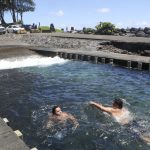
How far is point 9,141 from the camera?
920cm

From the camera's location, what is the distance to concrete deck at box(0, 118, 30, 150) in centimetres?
885

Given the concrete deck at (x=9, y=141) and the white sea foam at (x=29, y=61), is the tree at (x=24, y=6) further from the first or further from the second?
the concrete deck at (x=9, y=141)

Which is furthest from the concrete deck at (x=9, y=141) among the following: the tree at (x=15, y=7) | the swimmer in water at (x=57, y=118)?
the tree at (x=15, y=7)

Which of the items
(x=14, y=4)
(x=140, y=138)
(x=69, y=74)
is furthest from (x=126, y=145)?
(x=14, y=4)

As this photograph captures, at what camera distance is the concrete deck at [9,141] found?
8852 mm

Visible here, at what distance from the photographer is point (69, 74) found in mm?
23500

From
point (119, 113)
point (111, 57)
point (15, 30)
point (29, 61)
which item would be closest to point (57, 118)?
point (119, 113)

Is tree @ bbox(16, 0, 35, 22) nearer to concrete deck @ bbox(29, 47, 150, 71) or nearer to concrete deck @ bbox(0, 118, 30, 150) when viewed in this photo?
concrete deck @ bbox(29, 47, 150, 71)

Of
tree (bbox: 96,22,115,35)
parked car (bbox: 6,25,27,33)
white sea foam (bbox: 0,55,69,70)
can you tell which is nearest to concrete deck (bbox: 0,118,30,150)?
white sea foam (bbox: 0,55,69,70)

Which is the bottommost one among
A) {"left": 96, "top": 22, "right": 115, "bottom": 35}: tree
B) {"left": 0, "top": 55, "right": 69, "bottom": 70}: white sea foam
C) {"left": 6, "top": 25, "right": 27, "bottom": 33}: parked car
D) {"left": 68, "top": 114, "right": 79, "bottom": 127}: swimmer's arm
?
{"left": 0, "top": 55, "right": 69, "bottom": 70}: white sea foam

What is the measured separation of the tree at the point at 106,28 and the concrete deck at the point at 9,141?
141ft

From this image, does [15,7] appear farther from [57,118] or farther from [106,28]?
[57,118]

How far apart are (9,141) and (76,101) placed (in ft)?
24.4

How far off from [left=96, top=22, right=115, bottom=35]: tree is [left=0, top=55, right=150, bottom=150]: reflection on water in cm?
2471
